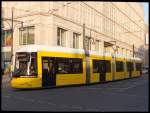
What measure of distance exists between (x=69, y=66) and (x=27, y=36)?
25.5 metres

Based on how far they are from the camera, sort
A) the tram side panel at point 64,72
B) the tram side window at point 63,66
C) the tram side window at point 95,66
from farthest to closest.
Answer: the tram side window at point 95,66 < the tram side window at point 63,66 < the tram side panel at point 64,72

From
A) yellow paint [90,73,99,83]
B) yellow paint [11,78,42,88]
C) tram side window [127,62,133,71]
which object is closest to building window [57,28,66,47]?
tram side window [127,62,133,71]

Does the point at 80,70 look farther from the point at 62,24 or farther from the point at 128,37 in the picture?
the point at 128,37

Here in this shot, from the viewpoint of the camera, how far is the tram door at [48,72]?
73.7 ft

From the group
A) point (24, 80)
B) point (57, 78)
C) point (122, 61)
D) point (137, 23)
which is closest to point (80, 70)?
point (57, 78)

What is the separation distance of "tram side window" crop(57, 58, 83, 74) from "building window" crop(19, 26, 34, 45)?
928 inches

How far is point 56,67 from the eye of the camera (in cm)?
2366

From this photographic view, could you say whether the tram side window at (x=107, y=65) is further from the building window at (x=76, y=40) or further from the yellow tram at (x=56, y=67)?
the building window at (x=76, y=40)

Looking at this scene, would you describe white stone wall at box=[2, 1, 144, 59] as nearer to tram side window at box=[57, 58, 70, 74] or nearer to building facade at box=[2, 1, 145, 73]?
building facade at box=[2, 1, 145, 73]

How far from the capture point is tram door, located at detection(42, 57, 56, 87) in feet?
73.7

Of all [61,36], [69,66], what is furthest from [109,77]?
[61,36]

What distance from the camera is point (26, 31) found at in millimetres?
49594

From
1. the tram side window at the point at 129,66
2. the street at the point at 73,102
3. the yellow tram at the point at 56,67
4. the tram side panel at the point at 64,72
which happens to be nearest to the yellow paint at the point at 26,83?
the yellow tram at the point at 56,67

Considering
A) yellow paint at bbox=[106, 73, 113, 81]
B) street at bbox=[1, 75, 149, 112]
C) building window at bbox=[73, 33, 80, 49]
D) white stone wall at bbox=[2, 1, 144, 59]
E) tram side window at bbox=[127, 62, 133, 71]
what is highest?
white stone wall at bbox=[2, 1, 144, 59]
